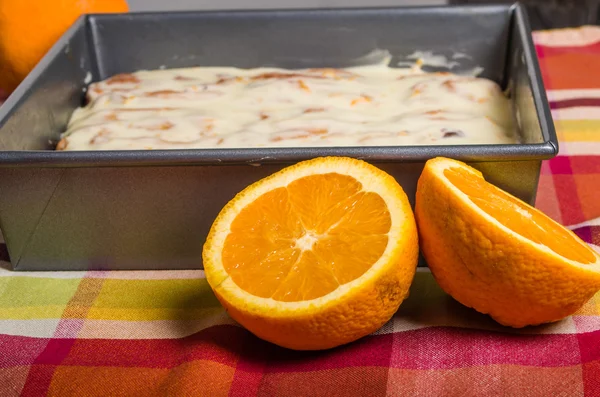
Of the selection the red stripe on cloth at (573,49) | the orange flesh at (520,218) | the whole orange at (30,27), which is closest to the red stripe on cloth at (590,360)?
the orange flesh at (520,218)

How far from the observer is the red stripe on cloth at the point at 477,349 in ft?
3.00

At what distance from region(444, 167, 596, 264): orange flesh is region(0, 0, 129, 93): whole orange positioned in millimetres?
968

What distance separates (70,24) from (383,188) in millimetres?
926

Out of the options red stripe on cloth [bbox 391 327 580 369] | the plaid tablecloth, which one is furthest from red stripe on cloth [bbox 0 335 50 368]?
red stripe on cloth [bbox 391 327 580 369]

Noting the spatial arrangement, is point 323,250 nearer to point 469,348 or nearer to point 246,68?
point 469,348

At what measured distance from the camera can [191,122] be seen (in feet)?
4.43

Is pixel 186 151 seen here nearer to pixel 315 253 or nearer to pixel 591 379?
pixel 315 253

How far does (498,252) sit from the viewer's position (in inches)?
34.0

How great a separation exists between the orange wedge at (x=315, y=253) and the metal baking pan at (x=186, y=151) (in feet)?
0.19

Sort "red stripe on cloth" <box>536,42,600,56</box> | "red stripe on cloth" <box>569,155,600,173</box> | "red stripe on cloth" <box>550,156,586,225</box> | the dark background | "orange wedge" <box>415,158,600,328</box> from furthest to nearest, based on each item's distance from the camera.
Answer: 1. the dark background
2. "red stripe on cloth" <box>536,42,600,56</box>
3. "red stripe on cloth" <box>569,155,600,173</box>
4. "red stripe on cloth" <box>550,156,586,225</box>
5. "orange wedge" <box>415,158,600,328</box>

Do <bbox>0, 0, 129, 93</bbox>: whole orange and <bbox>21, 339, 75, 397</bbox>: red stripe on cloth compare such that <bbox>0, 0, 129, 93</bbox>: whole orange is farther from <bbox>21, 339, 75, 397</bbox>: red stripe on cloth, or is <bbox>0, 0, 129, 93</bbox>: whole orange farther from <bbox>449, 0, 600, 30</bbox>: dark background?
<bbox>449, 0, 600, 30</bbox>: dark background

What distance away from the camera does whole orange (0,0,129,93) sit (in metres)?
1.54

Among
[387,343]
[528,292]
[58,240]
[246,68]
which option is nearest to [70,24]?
[246,68]

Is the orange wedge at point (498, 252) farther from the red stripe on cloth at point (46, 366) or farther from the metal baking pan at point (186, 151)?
the red stripe on cloth at point (46, 366)
